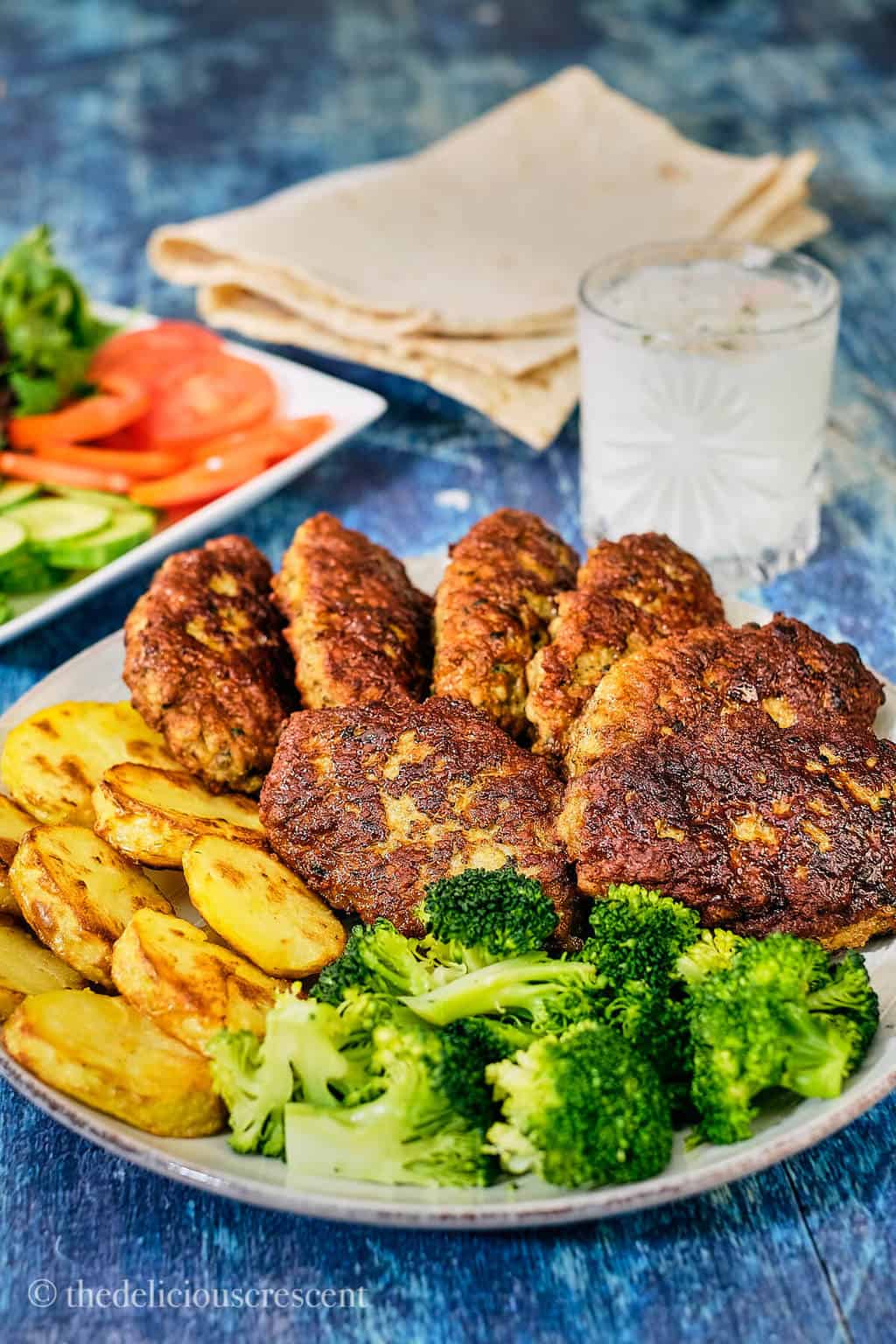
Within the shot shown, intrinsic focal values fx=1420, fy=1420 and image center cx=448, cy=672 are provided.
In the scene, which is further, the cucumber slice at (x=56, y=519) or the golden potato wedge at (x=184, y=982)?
the cucumber slice at (x=56, y=519)

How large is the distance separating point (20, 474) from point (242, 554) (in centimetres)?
156

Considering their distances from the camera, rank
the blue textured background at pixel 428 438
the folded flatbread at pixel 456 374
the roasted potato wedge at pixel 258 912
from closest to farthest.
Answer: the blue textured background at pixel 428 438
the roasted potato wedge at pixel 258 912
the folded flatbread at pixel 456 374

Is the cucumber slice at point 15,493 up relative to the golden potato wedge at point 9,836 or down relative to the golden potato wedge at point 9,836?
down

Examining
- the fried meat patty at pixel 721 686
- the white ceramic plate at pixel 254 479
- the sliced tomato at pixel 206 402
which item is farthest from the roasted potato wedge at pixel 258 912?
the sliced tomato at pixel 206 402

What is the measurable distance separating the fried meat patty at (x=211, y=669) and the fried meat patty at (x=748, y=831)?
0.89 metres

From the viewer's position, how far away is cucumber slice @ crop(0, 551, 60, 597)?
15.1ft

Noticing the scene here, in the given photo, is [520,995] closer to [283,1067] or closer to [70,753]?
[283,1067]

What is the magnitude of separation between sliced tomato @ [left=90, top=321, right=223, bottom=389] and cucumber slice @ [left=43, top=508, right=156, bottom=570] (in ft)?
3.98

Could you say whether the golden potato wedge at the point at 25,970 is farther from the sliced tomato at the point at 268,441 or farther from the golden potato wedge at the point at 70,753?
the sliced tomato at the point at 268,441

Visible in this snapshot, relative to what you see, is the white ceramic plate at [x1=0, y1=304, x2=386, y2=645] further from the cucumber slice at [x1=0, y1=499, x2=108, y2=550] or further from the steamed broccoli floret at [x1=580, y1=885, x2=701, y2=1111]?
the steamed broccoli floret at [x1=580, y1=885, x2=701, y2=1111]

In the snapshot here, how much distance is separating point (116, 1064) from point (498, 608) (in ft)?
5.29

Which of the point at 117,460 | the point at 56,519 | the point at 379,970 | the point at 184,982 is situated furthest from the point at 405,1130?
the point at 117,460

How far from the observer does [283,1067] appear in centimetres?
250

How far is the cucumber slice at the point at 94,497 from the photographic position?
503 cm
